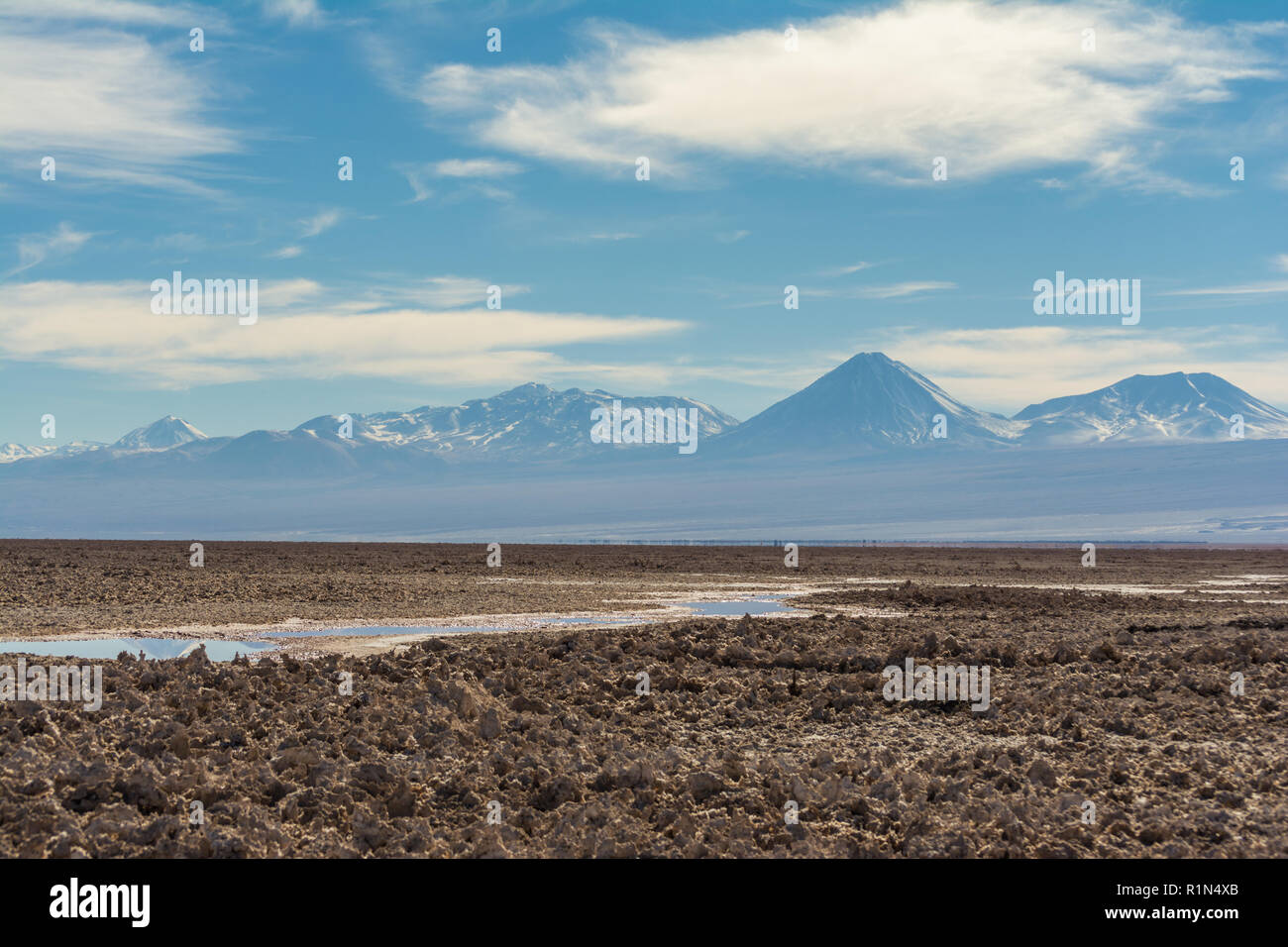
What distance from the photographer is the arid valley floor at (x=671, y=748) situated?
947cm

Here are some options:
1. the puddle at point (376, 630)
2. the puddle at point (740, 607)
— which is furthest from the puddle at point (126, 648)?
the puddle at point (740, 607)

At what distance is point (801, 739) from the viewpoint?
1359cm

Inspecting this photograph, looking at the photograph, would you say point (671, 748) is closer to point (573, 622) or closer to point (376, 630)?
point (376, 630)

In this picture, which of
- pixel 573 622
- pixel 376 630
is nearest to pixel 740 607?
pixel 573 622

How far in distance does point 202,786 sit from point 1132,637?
1610 cm

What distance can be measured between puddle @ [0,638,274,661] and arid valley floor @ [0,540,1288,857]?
92 cm

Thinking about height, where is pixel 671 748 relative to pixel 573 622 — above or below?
above

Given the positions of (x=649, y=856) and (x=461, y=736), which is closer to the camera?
(x=649, y=856)

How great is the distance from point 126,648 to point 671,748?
44.6 feet

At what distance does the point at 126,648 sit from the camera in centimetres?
2172

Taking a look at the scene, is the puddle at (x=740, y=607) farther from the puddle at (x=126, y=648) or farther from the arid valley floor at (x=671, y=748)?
the puddle at (x=126, y=648)
